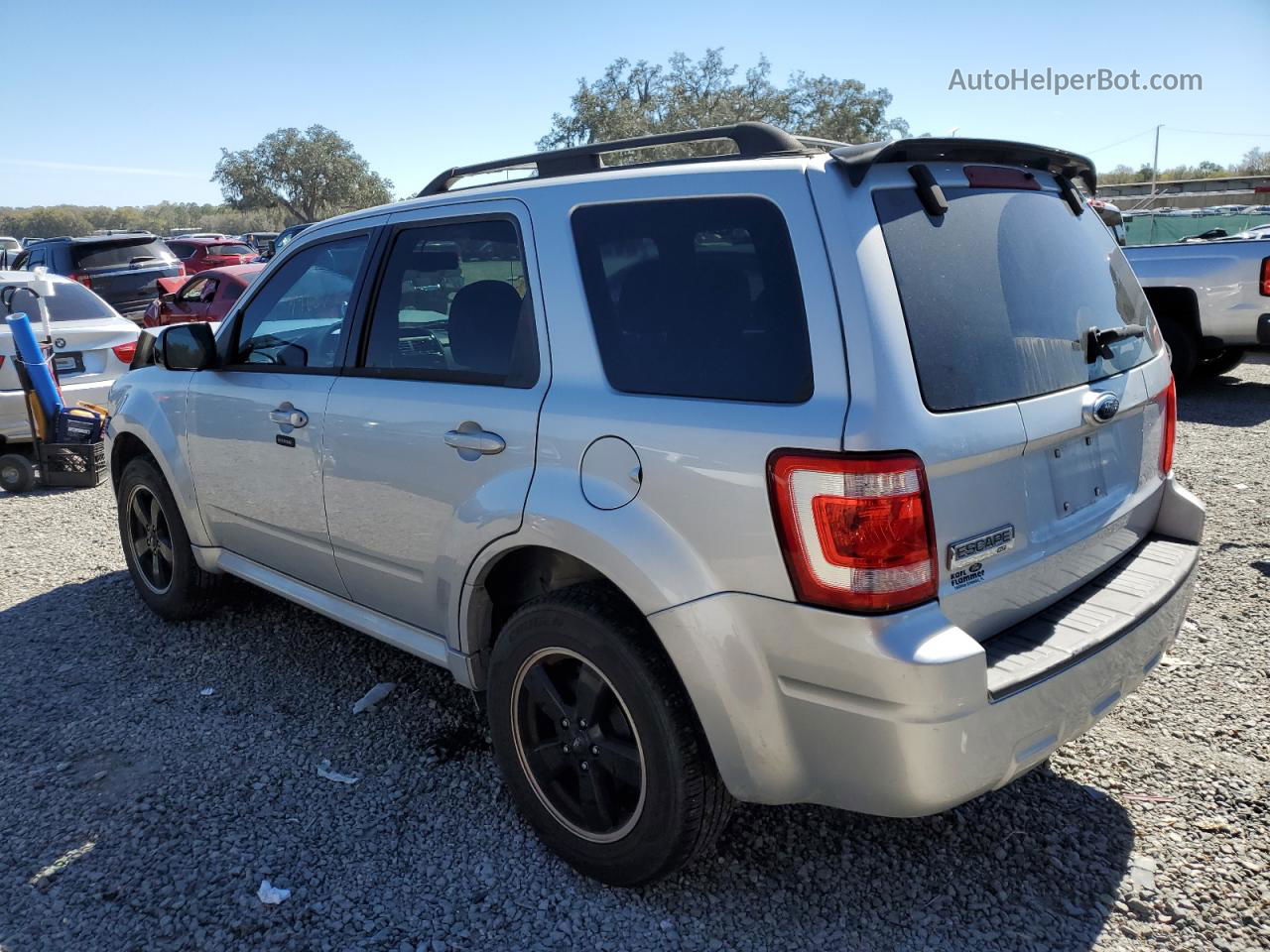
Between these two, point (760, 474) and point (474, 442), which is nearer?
point (760, 474)

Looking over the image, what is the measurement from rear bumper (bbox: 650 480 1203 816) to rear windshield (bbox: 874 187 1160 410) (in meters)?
0.56

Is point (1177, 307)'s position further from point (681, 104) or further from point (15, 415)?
point (681, 104)

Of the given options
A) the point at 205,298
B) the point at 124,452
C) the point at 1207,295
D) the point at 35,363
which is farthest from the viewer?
the point at 205,298

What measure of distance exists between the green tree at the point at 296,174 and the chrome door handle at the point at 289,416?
56.1m

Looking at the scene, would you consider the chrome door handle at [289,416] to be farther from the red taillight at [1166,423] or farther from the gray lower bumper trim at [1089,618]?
the red taillight at [1166,423]

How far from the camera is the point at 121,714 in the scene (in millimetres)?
3742

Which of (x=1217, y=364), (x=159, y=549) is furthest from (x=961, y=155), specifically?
(x=1217, y=364)

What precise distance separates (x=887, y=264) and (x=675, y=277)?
55 centimetres

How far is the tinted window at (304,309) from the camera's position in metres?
3.49

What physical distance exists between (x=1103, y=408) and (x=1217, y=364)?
30.1 ft

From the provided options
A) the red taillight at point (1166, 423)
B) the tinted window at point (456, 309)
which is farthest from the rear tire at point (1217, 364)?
the tinted window at point (456, 309)

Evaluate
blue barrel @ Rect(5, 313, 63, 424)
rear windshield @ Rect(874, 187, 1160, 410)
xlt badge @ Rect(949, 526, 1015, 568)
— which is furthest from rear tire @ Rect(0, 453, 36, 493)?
xlt badge @ Rect(949, 526, 1015, 568)

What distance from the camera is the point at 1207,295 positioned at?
9.01 m

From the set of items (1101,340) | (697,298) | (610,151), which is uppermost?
(610,151)
